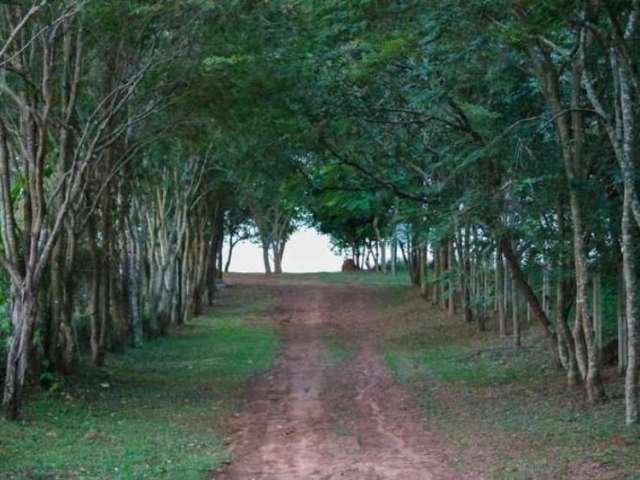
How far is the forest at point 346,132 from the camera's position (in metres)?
16.0

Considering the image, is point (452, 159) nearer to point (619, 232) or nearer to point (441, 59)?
point (441, 59)

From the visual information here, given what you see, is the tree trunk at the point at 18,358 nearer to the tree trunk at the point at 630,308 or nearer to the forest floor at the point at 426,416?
the forest floor at the point at 426,416

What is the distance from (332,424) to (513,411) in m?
2.99

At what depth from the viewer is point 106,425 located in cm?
1634

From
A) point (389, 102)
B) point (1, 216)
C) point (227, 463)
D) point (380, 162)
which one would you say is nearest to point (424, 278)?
point (380, 162)

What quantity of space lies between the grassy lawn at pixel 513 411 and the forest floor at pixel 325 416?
0.11 ft

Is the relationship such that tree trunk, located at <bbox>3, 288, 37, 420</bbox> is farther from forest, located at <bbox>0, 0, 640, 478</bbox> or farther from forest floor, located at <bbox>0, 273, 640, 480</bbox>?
forest floor, located at <bbox>0, 273, 640, 480</bbox>

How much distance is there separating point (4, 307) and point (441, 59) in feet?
31.1

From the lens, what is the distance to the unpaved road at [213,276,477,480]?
13.0m

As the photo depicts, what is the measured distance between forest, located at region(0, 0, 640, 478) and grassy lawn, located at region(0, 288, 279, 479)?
0.72m

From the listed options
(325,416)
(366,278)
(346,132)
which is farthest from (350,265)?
(325,416)

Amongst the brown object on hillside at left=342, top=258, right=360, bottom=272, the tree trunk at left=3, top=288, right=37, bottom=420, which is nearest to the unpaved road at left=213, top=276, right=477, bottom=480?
the tree trunk at left=3, top=288, right=37, bottom=420

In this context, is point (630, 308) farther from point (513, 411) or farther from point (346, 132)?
point (346, 132)

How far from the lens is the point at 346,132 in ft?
76.5
